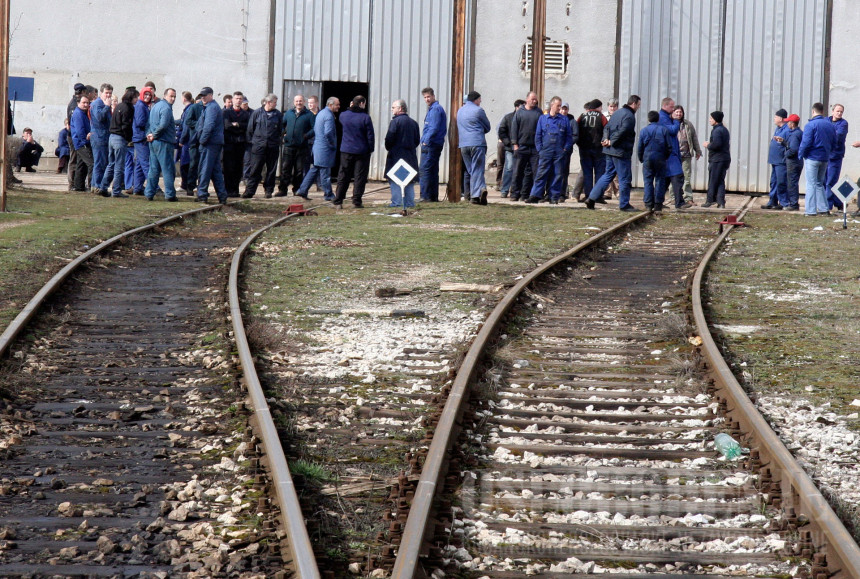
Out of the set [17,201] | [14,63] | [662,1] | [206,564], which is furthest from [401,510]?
[14,63]

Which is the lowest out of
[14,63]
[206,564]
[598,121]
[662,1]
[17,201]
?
[206,564]

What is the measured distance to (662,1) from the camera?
87.3 feet

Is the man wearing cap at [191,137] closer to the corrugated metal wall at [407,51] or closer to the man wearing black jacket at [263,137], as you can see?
the man wearing black jacket at [263,137]

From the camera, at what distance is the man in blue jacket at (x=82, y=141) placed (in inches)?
760

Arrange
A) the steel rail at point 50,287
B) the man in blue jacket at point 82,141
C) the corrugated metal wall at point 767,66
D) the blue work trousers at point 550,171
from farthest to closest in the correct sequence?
the corrugated metal wall at point 767,66 → the man in blue jacket at point 82,141 → the blue work trousers at point 550,171 → the steel rail at point 50,287

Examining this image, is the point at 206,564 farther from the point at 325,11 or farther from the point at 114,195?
the point at 325,11

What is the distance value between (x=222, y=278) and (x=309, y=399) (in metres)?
4.50

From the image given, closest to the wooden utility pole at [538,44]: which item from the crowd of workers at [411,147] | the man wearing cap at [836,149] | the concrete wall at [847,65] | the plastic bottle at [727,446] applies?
the crowd of workers at [411,147]

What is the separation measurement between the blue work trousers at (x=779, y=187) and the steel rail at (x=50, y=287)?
11.2m

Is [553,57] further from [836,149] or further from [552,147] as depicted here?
[836,149]

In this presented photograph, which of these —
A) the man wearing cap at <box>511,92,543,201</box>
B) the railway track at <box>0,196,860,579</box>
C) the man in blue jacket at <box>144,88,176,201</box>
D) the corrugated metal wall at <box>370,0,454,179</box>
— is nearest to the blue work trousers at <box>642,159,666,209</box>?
the man wearing cap at <box>511,92,543,201</box>

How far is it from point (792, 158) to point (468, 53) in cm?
989

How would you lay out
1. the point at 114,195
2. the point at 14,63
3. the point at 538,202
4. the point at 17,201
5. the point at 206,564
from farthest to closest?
1. the point at 14,63
2. the point at 538,202
3. the point at 114,195
4. the point at 17,201
5. the point at 206,564

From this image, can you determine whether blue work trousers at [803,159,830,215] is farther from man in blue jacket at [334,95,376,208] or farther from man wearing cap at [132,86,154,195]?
man wearing cap at [132,86,154,195]
